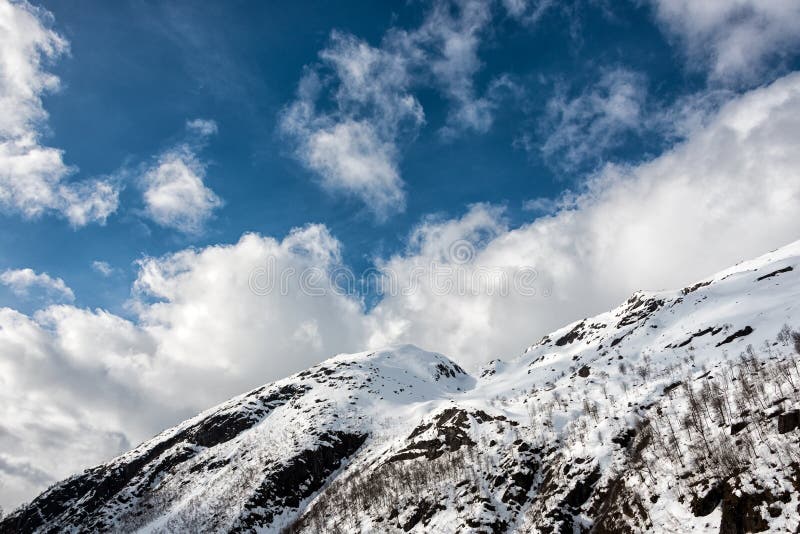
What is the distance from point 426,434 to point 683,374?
265 ft

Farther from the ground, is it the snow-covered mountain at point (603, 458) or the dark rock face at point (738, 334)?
the dark rock face at point (738, 334)

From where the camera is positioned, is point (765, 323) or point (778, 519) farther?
point (765, 323)

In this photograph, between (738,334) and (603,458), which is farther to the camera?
(738,334)

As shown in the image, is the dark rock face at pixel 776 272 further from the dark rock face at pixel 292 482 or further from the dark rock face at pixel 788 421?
the dark rock face at pixel 292 482

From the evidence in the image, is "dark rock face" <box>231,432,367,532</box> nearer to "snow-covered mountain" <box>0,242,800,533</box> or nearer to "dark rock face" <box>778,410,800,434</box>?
"snow-covered mountain" <box>0,242,800,533</box>

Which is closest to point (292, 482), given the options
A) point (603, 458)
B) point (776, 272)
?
point (603, 458)

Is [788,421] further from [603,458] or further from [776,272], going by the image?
[776,272]

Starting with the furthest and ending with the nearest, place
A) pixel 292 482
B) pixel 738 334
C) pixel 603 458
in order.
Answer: pixel 292 482 → pixel 738 334 → pixel 603 458

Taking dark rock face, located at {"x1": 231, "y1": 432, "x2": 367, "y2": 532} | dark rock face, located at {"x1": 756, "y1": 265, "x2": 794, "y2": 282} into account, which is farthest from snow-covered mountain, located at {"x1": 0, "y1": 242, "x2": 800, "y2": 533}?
dark rock face, located at {"x1": 756, "y1": 265, "x2": 794, "y2": 282}

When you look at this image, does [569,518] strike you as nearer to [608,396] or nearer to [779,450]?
[779,450]

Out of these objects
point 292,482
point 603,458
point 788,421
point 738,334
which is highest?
point 738,334

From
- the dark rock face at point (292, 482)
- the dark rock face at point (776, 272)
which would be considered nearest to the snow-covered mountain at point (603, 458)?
the dark rock face at point (292, 482)

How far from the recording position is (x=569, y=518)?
74000mm

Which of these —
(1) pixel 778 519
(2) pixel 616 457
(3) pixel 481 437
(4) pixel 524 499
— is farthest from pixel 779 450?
(3) pixel 481 437
